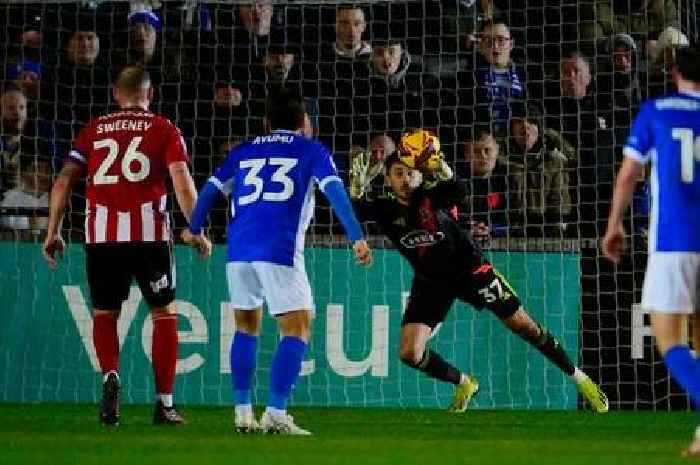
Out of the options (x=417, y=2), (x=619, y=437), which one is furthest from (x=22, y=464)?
(x=417, y=2)

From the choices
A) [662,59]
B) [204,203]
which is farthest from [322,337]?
[204,203]

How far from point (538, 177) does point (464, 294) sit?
1.94 meters

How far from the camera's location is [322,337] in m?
12.5

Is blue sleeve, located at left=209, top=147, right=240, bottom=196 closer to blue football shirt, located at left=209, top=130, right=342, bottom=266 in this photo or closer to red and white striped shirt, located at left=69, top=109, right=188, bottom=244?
blue football shirt, located at left=209, top=130, right=342, bottom=266

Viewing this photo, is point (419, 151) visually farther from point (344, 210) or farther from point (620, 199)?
point (620, 199)

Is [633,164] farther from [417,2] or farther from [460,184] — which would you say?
[417,2]

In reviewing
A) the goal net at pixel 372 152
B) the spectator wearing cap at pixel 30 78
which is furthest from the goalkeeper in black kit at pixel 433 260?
the spectator wearing cap at pixel 30 78

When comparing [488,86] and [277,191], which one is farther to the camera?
[488,86]

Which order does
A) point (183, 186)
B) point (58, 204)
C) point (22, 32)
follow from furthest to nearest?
point (22, 32), point (58, 204), point (183, 186)

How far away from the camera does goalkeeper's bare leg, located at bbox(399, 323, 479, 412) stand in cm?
1151

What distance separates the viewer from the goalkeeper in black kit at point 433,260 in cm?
1145

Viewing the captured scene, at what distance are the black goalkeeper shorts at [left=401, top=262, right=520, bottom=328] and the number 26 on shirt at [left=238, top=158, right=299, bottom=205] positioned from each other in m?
3.00

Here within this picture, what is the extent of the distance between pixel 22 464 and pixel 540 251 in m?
6.99

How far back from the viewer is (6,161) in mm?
13344
